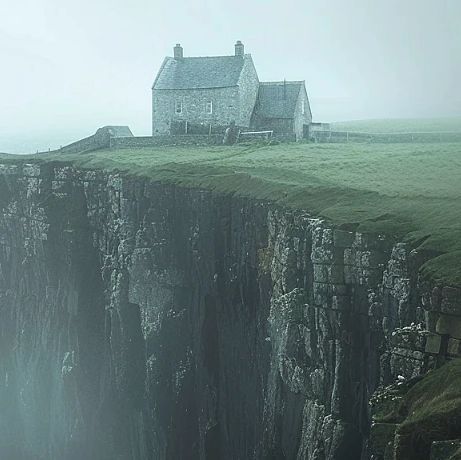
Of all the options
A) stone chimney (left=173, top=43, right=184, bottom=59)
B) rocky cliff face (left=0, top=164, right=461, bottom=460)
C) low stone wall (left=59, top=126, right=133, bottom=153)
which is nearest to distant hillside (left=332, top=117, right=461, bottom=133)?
stone chimney (left=173, top=43, right=184, bottom=59)

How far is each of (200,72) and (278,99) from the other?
25.5ft

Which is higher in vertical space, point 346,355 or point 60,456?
point 346,355

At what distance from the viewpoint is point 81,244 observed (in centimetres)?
5100

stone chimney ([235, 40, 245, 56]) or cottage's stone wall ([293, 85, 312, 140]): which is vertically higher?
stone chimney ([235, 40, 245, 56])

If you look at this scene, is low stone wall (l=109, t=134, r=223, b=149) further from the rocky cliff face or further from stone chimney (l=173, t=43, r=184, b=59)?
the rocky cliff face

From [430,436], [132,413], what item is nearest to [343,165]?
[132,413]

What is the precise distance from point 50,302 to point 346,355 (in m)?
32.0

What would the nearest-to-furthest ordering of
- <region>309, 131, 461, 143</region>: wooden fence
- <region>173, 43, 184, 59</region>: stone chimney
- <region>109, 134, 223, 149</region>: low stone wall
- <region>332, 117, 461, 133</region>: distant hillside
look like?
<region>109, 134, 223, 149</region>: low stone wall < <region>309, 131, 461, 143</region>: wooden fence < <region>173, 43, 184, 59</region>: stone chimney < <region>332, 117, 461, 133</region>: distant hillside

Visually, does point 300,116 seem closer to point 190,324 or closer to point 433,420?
point 190,324

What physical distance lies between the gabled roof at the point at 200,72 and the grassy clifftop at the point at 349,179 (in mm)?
11470

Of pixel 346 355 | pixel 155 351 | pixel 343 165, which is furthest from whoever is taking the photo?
pixel 343 165

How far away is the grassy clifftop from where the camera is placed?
2594 cm

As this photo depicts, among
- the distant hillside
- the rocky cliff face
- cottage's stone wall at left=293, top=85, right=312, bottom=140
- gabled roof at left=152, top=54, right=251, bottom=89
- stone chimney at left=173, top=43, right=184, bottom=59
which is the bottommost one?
the rocky cliff face

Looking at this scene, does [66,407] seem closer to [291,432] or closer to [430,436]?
[291,432]
